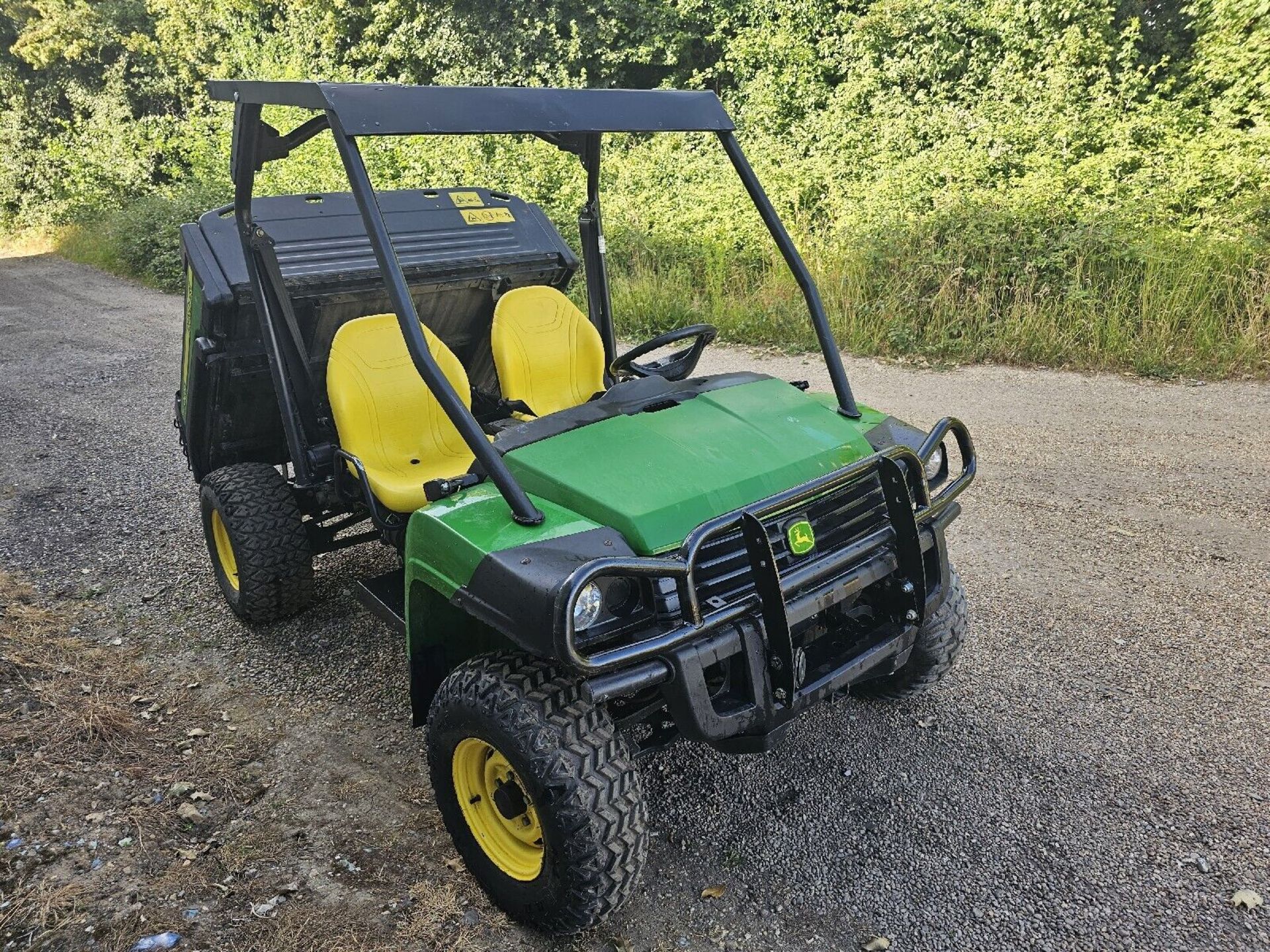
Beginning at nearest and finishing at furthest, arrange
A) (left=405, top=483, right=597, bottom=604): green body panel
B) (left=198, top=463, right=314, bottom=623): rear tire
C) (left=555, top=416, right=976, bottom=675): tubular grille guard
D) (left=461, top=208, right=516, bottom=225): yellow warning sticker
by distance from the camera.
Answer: (left=555, top=416, right=976, bottom=675): tubular grille guard < (left=405, top=483, right=597, bottom=604): green body panel < (left=198, top=463, right=314, bottom=623): rear tire < (left=461, top=208, right=516, bottom=225): yellow warning sticker

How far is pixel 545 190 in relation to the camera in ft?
40.9

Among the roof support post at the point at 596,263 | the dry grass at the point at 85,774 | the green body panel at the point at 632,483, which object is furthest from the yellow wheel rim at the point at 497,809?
the roof support post at the point at 596,263

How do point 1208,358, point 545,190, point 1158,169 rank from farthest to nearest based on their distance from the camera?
point 545,190 → point 1158,169 → point 1208,358

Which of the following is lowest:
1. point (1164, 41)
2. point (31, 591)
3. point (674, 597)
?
point (31, 591)

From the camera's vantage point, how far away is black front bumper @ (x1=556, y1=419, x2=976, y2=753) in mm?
2074

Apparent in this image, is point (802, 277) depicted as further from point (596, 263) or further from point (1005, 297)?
point (1005, 297)

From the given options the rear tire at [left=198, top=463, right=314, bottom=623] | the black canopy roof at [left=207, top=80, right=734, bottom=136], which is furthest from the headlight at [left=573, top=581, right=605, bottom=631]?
the rear tire at [left=198, top=463, right=314, bottom=623]

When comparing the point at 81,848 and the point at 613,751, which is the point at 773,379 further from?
the point at 81,848

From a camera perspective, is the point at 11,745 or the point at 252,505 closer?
the point at 11,745

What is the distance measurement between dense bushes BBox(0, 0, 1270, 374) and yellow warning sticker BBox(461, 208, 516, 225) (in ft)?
13.1

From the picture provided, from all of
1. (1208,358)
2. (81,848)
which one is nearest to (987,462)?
(1208,358)

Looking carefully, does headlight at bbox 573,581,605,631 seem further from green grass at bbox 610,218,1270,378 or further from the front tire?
green grass at bbox 610,218,1270,378

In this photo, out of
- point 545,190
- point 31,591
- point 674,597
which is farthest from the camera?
point 545,190

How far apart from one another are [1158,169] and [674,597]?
8.26 meters
